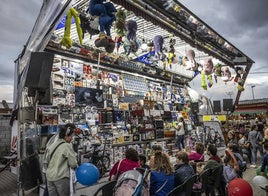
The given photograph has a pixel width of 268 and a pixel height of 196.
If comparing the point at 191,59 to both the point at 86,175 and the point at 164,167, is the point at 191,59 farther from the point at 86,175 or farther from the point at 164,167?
the point at 86,175

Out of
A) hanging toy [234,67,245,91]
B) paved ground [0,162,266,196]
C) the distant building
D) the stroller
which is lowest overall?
paved ground [0,162,266,196]

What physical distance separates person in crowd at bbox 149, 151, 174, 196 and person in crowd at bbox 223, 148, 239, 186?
4.62ft

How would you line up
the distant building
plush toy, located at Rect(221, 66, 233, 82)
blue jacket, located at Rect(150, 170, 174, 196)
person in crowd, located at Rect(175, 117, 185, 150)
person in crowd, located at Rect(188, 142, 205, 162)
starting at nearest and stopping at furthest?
1. blue jacket, located at Rect(150, 170, 174, 196)
2. person in crowd, located at Rect(188, 142, 205, 162)
3. person in crowd, located at Rect(175, 117, 185, 150)
4. plush toy, located at Rect(221, 66, 233, 82)
5. the distant building

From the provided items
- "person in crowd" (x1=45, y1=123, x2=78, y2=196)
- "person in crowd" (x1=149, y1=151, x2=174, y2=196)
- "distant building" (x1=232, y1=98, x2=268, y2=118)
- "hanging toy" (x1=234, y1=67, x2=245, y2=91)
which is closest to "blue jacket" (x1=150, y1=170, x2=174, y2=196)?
"person in crowd" (x1=149, y1=151, x2=174, y2=196)

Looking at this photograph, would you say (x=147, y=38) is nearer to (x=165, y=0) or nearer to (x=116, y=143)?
(x=165, y=0)

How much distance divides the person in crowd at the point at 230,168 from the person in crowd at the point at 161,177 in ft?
4.62

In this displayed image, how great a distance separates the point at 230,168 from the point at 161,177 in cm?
165

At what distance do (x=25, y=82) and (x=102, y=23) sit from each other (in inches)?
72.1

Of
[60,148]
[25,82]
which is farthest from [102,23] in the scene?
[60,148]

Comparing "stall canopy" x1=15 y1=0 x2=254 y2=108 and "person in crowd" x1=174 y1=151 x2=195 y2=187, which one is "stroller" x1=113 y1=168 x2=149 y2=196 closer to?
"person in crowd" x1=174 y1=151 x2=195 y2=187

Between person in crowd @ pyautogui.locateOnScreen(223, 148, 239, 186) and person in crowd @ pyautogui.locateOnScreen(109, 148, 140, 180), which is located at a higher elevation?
person in crowd @ pyautogui.locateOnScreen(109, 148, 140, 180)

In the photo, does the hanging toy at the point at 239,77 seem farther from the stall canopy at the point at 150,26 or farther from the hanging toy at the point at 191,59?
the hanging toy at the point at 191,59

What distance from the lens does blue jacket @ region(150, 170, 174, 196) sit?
9.62 feet

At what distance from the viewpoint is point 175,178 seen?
10.9ft
